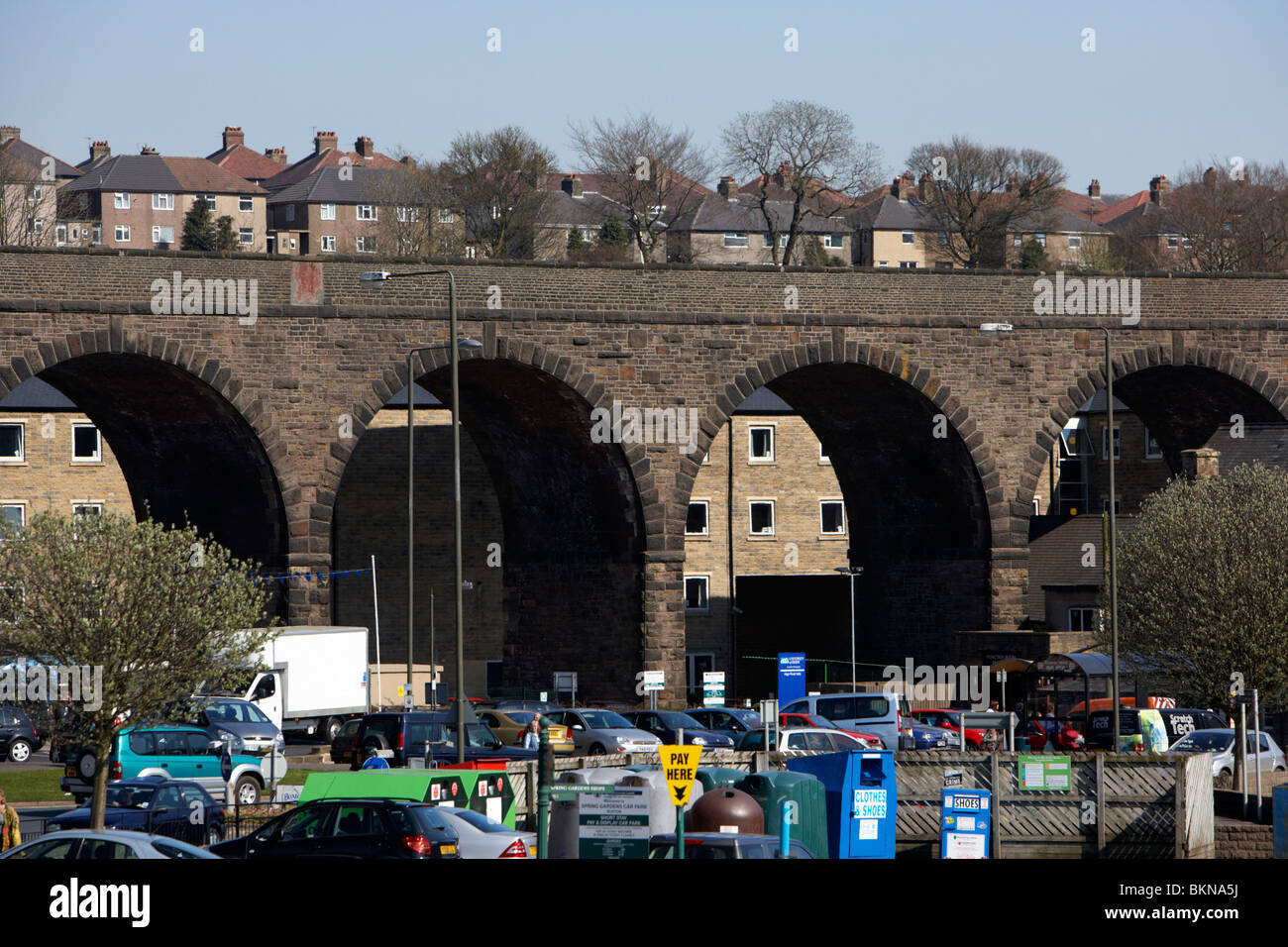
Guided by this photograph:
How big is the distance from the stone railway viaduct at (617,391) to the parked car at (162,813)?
15037mm

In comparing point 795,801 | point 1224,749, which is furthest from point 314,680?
point 795,801

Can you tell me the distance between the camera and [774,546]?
5944cm

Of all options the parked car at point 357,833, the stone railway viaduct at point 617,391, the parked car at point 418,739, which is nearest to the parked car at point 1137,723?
the stone railway viaduct at point 617,391

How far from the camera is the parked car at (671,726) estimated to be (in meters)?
34.0

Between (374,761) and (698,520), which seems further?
(698,520)

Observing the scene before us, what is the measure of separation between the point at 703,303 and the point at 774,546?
17878 mm

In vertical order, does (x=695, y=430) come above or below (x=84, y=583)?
above

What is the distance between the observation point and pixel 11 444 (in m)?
55.6

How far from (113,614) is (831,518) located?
3978 centimetres

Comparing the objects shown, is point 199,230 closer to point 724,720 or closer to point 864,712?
point 724,720

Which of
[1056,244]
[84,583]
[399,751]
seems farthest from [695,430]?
[1056,244]

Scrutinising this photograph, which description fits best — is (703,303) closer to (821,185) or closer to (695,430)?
(695,430)

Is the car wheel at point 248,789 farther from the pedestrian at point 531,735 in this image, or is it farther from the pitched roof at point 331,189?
the pitched roof at point 331,189
